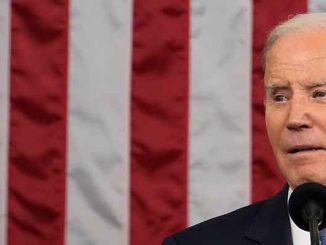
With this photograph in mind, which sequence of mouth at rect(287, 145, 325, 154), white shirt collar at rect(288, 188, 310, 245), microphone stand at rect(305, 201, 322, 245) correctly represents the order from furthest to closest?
white shirt collar at rect(288, 188, 310, 245), mouth at rect(287, 145, 325, 154), microphone stand at rect(305, 201, 322, 245)

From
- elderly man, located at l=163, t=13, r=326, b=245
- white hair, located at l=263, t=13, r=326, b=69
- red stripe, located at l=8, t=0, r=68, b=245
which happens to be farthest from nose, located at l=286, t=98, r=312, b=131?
red stripe, located at l=8, t=0, r=68, b=245

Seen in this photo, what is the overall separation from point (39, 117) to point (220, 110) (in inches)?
17.2

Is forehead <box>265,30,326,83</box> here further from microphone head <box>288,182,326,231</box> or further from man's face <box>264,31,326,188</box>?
microphone head <box>288,182,326,231</box>

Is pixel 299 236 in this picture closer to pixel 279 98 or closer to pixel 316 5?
pixel 279 98

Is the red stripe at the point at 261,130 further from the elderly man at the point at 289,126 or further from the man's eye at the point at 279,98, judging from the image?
the man's eye at the point at 279,98

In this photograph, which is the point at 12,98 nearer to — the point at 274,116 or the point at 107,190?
the point at 107,190

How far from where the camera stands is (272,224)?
1664 mm

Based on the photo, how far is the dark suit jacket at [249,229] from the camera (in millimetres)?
1652

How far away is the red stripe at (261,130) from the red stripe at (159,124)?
16 centimetres

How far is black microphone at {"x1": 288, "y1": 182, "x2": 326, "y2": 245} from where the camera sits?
4.08 feet

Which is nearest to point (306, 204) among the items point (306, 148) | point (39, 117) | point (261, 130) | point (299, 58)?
point (306, 148)

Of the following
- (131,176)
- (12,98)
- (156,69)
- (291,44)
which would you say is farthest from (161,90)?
(291,44)

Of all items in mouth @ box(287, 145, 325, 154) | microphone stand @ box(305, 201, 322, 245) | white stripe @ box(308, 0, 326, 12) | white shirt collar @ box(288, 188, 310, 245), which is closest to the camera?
microphone stand @ box(305, 201, 322, 245)

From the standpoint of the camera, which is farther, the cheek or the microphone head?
the cheek
